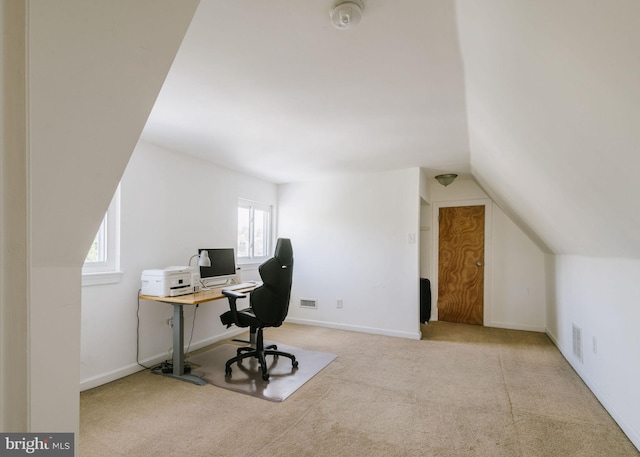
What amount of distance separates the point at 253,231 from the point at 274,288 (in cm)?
214

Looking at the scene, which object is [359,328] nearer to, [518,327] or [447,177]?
[518,327]

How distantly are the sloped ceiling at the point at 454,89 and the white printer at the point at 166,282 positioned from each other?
1.33 meters

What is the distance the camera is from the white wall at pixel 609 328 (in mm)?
2037

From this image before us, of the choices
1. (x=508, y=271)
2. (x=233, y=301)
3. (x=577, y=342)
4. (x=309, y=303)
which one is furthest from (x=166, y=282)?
(x=508, y=271)

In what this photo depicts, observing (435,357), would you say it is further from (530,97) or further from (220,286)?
(530,97)

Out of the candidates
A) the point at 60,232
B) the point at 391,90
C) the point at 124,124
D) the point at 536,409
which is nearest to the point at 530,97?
the point at 391,90

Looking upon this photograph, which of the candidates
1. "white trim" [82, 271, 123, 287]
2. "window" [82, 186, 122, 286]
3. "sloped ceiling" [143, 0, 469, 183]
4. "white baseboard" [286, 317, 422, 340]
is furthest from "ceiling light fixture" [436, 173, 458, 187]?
"white trim" [82, 271, 123, 287]

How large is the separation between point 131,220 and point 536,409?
3.86 meters

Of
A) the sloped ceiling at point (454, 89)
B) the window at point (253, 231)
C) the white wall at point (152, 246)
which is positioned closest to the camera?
the sloped ceiling at point (454, 89)

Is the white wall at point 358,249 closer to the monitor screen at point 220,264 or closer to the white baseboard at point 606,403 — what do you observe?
the monitor screen at point 220,264

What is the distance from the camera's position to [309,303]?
5.00 metres

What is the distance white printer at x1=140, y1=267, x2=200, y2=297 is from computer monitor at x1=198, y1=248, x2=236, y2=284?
0.38 meters

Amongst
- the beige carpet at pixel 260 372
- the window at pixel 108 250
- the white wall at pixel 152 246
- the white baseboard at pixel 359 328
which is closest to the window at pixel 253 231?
the white wall at pixel 152 246

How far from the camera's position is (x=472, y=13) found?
1.31 metres
